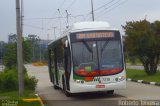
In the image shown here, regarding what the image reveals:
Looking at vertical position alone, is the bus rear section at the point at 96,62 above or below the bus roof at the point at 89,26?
below

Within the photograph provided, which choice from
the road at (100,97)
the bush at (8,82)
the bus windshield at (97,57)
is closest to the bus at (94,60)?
the bus windshield at (97,57)

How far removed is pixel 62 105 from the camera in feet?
56.7

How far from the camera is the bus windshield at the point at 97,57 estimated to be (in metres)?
19.3

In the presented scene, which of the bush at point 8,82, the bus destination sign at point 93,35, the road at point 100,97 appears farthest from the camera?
the bush at point 8,82

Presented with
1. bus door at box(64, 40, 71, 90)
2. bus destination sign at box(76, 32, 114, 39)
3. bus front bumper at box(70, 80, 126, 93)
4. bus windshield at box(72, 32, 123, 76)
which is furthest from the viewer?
bus destination sign at box(76, 32, 114, 39)

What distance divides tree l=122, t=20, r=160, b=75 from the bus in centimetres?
1275

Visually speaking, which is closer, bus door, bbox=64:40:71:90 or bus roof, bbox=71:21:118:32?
bus door, bbox=64:40:71:90

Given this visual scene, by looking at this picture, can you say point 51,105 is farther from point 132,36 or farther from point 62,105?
point 132,36

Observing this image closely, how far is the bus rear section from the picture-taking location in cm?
1920

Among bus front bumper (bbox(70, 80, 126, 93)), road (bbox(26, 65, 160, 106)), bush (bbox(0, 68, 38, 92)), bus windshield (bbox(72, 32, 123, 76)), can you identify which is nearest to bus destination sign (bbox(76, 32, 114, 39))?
bus windshield (bbox(72, 32, 123, 76))

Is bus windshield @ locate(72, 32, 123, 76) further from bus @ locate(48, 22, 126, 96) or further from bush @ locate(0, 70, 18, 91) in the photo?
bush @ locate(0, 70, 18, 91)

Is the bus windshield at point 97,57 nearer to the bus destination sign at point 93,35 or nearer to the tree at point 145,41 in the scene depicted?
the bus destination sign at point 93,35

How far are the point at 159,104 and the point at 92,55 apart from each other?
5793 millimetres

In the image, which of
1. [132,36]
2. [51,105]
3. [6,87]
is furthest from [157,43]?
[51,105]
